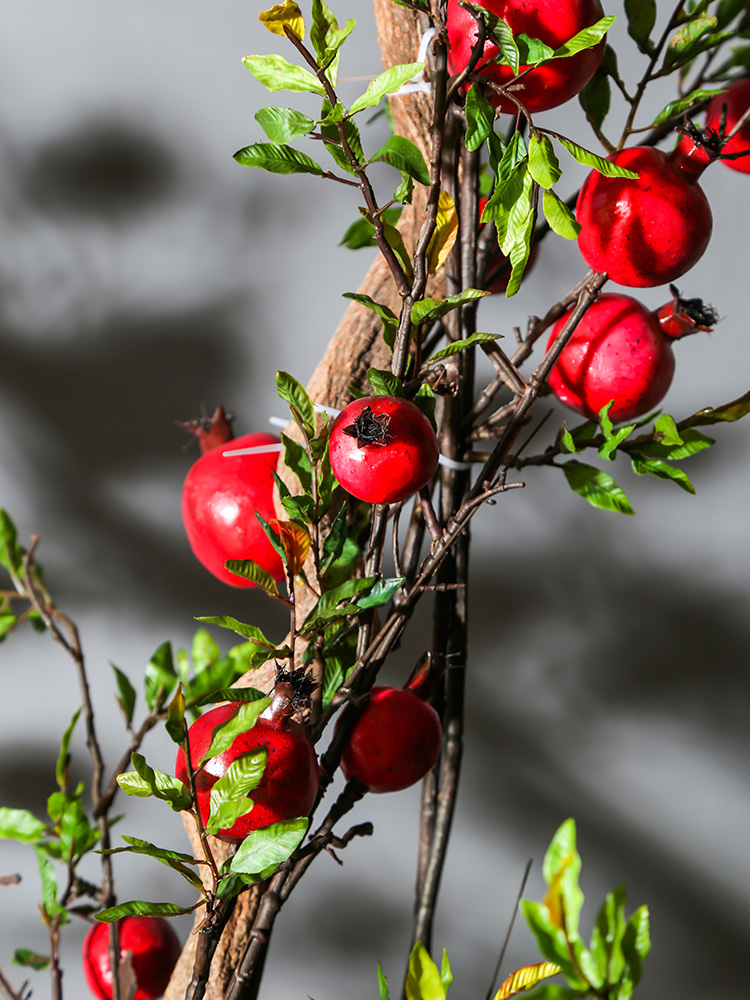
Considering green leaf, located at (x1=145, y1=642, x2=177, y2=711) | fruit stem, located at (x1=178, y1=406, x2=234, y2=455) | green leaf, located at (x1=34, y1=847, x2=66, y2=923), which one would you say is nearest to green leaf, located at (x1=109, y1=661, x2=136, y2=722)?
green leaf, located at (x1=145, y1=642, x2=177, y2=711)

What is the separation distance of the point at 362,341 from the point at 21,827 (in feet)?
1.67

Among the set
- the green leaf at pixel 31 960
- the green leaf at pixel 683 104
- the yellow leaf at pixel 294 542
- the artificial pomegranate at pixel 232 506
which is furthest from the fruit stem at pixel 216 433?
the green leaf at pixel 31 960

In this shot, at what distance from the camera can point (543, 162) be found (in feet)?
1.14

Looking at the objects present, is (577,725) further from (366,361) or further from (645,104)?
(645,104)

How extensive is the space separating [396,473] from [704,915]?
29.4 inches

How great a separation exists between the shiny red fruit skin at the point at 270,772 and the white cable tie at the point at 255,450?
0.22 metres

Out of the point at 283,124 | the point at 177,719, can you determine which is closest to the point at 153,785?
the point at 177,719

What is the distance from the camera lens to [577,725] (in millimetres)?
793

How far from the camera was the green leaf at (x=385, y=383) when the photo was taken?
15.7 inches

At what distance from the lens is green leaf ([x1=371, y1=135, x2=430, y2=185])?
364 mm

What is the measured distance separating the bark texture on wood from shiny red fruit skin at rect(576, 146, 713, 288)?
156mm

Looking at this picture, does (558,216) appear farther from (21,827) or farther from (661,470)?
(21,827)

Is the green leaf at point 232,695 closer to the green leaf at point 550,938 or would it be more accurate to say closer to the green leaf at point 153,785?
the green leaf at point 153,785

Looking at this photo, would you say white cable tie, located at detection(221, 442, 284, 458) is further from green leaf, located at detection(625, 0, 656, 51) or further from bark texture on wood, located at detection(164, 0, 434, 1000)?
green leaf, located at detection(625, 0, 656, 51)
